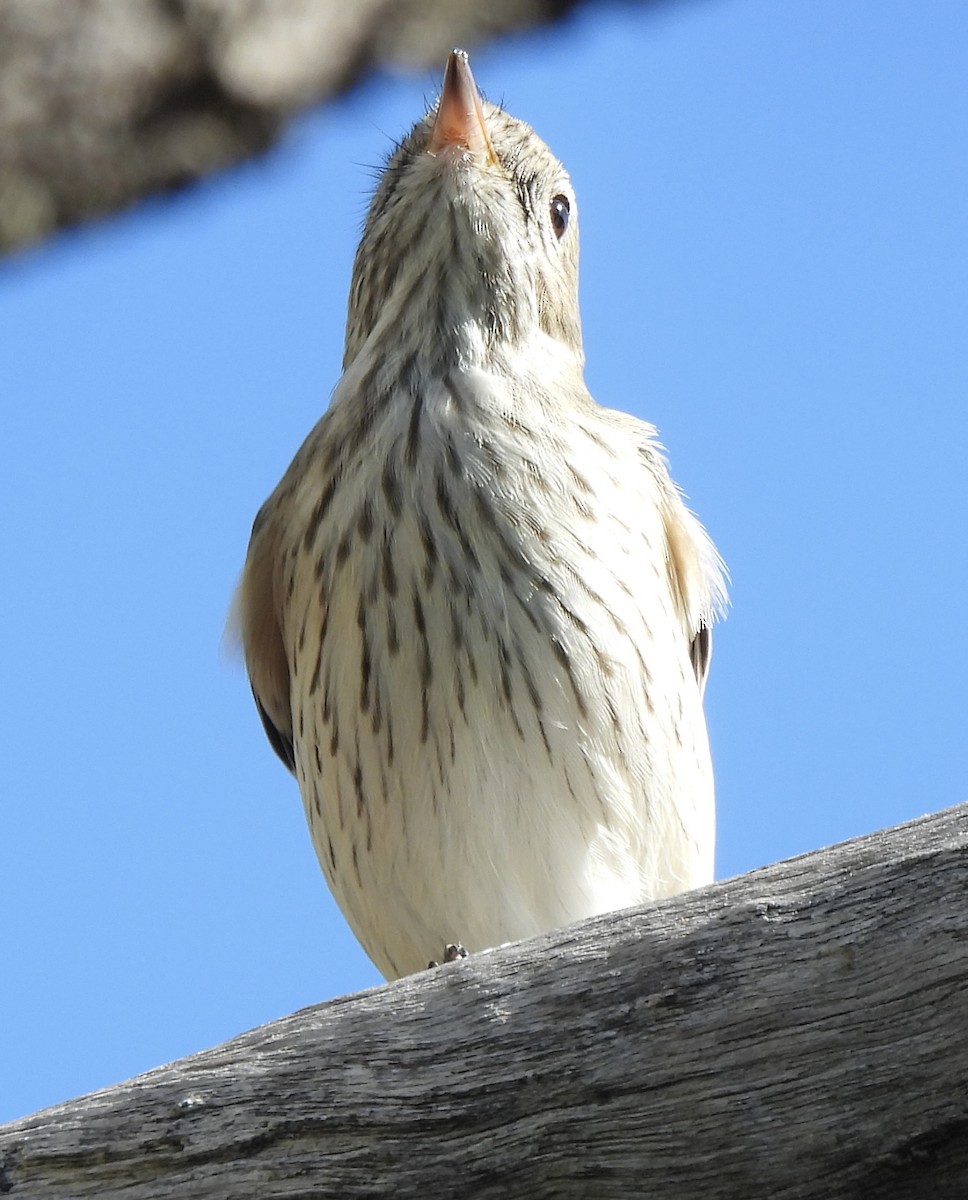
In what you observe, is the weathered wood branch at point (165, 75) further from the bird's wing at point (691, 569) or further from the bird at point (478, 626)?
the bird's wing at point (691, 569)

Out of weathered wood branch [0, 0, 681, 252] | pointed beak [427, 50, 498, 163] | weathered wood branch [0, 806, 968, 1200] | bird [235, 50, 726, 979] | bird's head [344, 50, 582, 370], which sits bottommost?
weathered wood branch [0, 806, 968, 1200]

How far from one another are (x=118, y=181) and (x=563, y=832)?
2241 millimetres

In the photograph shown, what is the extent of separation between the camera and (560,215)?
4.19 metres

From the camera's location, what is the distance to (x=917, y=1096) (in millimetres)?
1503

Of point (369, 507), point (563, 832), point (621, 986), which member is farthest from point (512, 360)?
point (621, 986)

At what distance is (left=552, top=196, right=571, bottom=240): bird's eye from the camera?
416 centimetres

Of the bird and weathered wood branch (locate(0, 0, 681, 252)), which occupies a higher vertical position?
the bird

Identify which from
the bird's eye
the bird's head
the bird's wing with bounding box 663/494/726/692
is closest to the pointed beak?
the bird's head

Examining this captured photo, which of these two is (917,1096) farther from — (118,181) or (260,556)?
(260,556)

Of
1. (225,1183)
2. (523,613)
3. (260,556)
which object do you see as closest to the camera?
(225,1183)

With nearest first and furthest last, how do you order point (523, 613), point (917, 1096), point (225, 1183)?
point (917, 1096), point (225, 1183), point (523, 613)

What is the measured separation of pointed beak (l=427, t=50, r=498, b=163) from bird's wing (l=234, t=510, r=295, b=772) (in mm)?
1145

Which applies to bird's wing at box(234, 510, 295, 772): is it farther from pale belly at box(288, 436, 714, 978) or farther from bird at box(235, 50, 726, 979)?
pale belly at box(288, 436, 714, 978)

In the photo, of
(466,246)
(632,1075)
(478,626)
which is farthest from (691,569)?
(632,1075)
